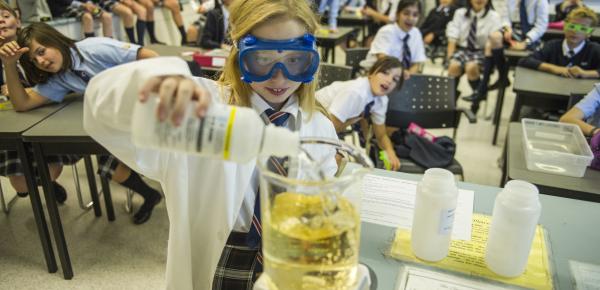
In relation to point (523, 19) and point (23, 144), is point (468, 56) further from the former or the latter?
point (23, 144)

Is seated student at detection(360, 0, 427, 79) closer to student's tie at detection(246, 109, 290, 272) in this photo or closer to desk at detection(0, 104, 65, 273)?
desk at detection(0, 104, 65, 273)

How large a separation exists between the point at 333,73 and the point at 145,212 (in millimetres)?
1410

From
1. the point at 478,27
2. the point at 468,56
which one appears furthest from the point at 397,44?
the point at 478,27

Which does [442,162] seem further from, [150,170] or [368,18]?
[368,18]

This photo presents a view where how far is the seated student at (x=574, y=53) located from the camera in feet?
10.5

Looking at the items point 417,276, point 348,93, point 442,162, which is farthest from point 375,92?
point 417,276

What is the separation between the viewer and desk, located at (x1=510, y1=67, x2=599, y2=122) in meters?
2.73

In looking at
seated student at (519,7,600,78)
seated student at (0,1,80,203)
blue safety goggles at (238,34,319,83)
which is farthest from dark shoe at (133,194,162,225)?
seated student at (519,7,600,78)

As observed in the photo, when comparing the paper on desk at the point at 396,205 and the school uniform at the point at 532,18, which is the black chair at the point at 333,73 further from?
the school uniform at the point at 532,18

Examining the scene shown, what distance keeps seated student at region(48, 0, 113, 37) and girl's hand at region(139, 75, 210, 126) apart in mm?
4898

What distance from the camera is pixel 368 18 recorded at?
6.22 m

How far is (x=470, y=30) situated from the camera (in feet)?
14.9

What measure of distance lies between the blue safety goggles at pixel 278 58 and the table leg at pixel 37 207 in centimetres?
127

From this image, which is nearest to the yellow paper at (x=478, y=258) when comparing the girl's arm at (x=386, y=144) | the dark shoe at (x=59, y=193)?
the girl's arm at (x=386, y=144)
